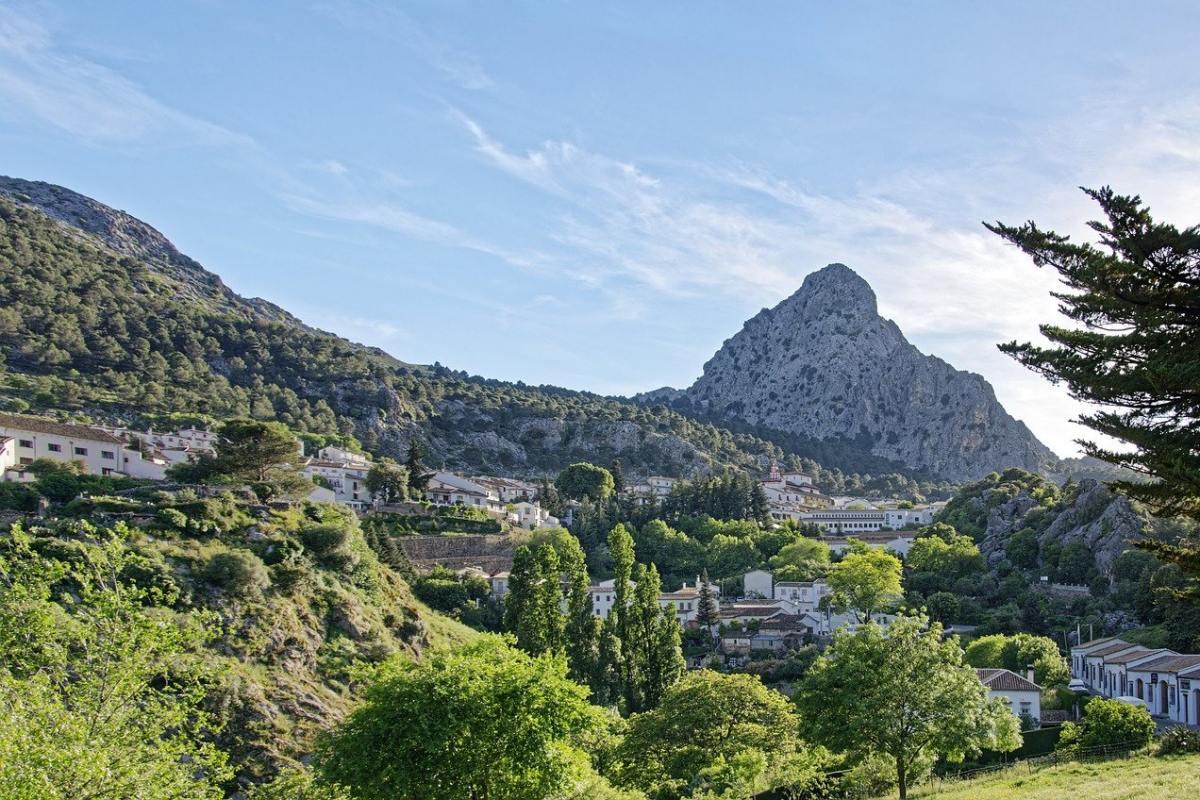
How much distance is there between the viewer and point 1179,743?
30312 millimetres

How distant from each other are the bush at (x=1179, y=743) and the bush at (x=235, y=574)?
3475 centimetres

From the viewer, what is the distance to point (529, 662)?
23609mm

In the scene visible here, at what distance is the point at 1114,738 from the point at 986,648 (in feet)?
81.1

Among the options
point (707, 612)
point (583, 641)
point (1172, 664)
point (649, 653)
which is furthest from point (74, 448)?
point (1172, 664)

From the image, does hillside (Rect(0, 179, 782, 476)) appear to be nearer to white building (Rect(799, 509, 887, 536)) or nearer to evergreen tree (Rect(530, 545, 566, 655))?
white building (Rect(799, 509, 887, 536))

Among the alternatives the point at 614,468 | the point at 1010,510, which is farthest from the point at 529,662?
the point at 614,468

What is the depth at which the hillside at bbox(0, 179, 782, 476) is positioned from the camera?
102m

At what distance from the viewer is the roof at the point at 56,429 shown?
5200 centimetres

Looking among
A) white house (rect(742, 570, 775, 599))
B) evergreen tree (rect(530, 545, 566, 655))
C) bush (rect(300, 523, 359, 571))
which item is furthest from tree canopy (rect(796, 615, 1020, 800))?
white house (rect(742, 570, 775, 599))

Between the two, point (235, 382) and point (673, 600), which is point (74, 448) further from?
point (235, 382)

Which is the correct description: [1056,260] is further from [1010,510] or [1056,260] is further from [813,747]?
[1010,510]

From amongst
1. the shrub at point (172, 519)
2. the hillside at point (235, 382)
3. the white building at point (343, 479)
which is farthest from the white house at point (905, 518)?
the shrub at point (172, 519)

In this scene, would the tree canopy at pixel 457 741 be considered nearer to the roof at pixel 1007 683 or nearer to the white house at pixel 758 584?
the roof at pixel 1007 683

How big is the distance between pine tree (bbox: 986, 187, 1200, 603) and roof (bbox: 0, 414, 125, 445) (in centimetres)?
5490
